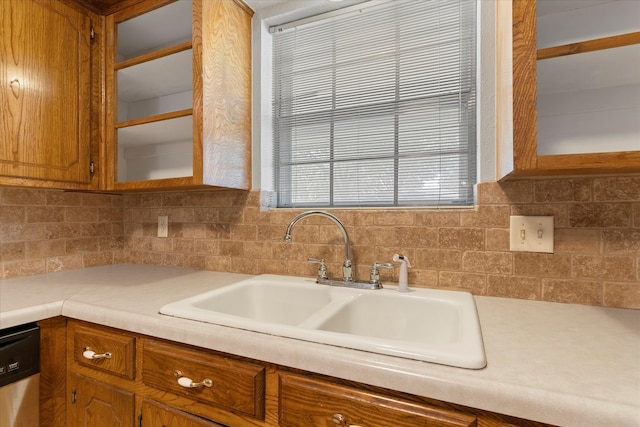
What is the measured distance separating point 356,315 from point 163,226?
1.19m

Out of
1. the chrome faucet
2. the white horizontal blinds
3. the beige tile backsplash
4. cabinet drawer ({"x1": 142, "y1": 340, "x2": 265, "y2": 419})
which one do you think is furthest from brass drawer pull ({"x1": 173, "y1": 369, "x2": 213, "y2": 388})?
the white horizontal blinds

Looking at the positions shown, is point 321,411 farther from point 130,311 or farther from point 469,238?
point 469,238

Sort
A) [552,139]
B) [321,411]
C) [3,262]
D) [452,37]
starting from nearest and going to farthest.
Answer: [321,411], [552,139], [452,37], [3,262]

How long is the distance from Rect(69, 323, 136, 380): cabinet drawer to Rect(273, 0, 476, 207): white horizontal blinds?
888mm

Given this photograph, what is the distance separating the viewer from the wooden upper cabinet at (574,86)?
778 mm

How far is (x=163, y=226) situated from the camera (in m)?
1.73

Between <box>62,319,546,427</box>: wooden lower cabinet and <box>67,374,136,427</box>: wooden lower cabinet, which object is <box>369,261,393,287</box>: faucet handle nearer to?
<box>62,319,546,427</box>: wooden lower cabinet

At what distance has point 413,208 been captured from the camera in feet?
4.05

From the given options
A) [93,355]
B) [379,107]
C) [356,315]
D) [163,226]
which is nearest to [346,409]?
[356,315]

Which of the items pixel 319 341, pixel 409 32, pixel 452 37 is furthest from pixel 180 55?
pixel 319 341

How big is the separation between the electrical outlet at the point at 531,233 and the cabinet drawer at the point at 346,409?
689 mm

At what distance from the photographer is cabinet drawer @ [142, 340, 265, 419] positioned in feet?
2.49

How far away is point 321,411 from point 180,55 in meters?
1.44

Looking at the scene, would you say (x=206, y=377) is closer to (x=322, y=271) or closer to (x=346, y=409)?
(x=346, y=409)
